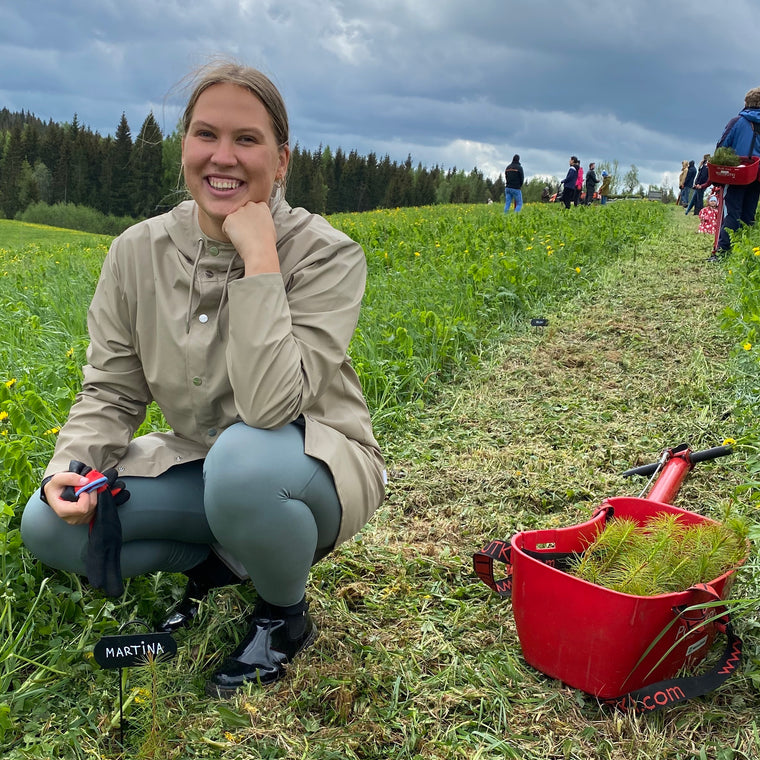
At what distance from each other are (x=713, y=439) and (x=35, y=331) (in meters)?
3.86

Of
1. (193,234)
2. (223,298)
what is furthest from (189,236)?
(223,298)

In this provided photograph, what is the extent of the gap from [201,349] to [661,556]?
47.5 inches

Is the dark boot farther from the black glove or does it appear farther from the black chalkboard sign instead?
the black chalkboard sign

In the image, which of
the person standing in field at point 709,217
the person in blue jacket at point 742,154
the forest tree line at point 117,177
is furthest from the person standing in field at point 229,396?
the forest tree line at point 117,177

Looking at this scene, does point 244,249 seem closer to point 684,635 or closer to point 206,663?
point 206,663

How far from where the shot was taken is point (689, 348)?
14.8 ft

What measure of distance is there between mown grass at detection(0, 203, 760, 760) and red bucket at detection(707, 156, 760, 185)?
262 centimetres

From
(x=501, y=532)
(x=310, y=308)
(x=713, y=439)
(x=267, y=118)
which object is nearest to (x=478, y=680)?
(x=501, y=532)

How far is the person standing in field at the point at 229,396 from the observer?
160 cm

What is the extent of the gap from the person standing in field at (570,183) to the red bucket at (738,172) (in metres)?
14.8

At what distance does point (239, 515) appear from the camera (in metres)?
1.58

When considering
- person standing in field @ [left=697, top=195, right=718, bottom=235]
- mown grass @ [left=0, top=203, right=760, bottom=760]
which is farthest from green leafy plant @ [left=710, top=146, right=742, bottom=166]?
person standing in field @ [left=697, top=195, right=718, bottom=235]

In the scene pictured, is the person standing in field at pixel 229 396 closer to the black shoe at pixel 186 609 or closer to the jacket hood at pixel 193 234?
the jacket hood at pixel 193 234

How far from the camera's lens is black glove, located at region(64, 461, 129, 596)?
1.67m
